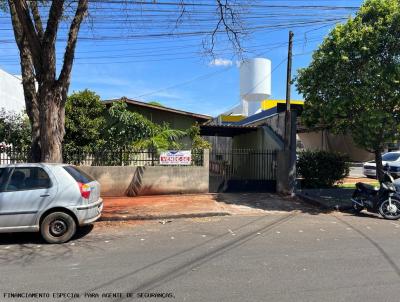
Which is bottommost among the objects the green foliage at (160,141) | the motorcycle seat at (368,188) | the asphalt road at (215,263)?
the asphalt road at (215,263)

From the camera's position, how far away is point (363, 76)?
11.8 meters

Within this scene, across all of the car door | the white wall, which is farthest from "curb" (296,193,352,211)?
the white wall

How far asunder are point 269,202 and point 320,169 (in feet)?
12.7

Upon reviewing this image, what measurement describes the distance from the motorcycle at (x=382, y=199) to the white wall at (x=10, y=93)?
1669 centimetres

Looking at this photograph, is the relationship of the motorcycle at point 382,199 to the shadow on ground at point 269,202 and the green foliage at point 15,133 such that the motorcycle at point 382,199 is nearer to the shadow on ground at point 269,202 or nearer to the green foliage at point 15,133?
the shadow on ground at point 269,202

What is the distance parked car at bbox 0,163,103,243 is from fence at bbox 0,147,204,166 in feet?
20.8

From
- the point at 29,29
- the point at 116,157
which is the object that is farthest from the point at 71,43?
the point at 116,157

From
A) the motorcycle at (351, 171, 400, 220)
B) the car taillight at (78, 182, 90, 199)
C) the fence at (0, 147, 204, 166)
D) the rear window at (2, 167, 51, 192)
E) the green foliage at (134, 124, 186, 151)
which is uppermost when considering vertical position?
the green foliage at (134, 124, 186, 151)

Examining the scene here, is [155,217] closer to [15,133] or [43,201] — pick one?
[43,201]

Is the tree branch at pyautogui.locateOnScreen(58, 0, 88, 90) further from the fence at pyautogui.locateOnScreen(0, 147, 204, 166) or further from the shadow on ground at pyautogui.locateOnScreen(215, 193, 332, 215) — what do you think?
the shadow on ground at pyautogui.locateOnScreen(215, 193, 332, 215)

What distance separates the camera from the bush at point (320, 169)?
15.9 meters

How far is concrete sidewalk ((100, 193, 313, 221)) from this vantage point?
1059 centimetres

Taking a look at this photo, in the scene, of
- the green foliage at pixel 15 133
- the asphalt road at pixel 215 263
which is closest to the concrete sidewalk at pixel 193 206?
the asphalt road at pixel 215 263

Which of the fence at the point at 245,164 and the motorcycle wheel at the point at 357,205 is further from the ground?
the fence at the point at 245,164
